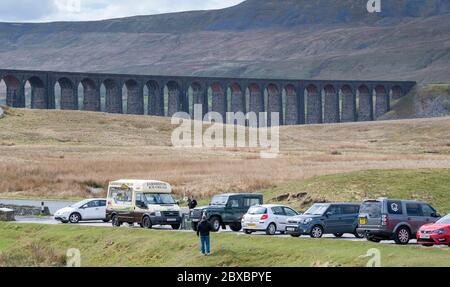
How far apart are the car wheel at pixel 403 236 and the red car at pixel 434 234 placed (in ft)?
7.11

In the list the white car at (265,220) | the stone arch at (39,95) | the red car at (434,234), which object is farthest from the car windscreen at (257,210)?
the stone arch at (39,95)

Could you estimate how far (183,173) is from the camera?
8294 centimetres

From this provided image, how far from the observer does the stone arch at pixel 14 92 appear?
170375 mm

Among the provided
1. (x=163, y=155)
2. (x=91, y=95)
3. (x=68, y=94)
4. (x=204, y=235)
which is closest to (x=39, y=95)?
(x=68, y=94)

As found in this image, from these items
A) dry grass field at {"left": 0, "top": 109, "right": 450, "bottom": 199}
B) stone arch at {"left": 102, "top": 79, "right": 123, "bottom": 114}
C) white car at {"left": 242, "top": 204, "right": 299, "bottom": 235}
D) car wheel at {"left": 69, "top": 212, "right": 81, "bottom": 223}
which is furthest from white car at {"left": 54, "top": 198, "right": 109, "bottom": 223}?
stone arch at {"left": 102, "top": 79, "right": 123, "bottom": 114}

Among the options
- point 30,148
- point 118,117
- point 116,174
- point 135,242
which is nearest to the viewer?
point 135,242

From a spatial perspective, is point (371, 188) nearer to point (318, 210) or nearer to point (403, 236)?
point (318, 210)

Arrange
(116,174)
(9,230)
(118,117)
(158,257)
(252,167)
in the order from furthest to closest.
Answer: (118,117) → (252,167) → (116,174) → (9,230) → (158,257)

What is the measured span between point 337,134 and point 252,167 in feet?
303

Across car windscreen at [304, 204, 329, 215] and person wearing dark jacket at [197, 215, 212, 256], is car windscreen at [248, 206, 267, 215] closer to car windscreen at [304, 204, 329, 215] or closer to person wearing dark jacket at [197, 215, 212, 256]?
car windscreen at [304, 204, 329, 215]

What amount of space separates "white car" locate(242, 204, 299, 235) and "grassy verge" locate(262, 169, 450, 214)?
10174 mm

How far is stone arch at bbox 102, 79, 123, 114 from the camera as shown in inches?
7352
